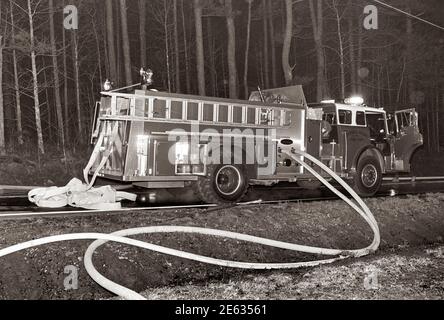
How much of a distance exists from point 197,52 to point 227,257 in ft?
48.5

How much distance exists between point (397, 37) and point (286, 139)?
21.8 meters

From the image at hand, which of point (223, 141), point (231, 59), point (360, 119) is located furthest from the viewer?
point (231, 59)

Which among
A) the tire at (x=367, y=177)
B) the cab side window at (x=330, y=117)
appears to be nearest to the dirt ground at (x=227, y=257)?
the tire at (x=367, y=177)

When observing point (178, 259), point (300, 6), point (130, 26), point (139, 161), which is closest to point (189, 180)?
point (139, 161)

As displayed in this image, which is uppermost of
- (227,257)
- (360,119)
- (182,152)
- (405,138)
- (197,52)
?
(197,52)

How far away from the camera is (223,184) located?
9.77 meters

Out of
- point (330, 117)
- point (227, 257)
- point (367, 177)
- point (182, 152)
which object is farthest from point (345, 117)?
point (227, 257)

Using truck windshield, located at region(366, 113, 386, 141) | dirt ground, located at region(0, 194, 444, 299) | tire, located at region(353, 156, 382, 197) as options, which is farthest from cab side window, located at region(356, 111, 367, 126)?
dirt ground, located at region(0, 194, 444, 299)

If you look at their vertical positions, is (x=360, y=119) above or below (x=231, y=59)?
below

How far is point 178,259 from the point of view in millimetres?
6246

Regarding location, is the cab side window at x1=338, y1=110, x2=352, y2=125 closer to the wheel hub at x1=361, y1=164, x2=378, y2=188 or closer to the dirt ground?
the wheel hub at x1=361, y1=164, x2=378, y2=188

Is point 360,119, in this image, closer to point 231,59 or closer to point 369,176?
point 369,176
